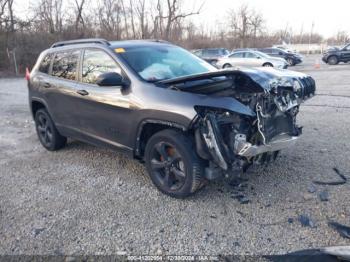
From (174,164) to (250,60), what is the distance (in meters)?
20.0

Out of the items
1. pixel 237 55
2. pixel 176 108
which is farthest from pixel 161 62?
pixel 237 55

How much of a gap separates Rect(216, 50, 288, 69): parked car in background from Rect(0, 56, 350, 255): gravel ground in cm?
1719

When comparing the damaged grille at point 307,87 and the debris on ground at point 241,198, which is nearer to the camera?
the debris on ground at point 241,198

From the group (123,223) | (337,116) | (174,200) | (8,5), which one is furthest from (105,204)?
(8,5)

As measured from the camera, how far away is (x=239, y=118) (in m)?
3.29

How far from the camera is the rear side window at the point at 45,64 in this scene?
5.46 meters

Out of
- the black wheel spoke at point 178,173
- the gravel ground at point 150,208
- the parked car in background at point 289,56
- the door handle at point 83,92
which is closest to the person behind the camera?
the gravel ground at point 150,208

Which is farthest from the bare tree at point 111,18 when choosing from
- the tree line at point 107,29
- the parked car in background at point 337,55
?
the parked car in background at point 337,55

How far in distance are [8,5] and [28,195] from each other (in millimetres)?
30741

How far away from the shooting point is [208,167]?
352cm

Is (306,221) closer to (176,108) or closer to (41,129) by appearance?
(176,108)

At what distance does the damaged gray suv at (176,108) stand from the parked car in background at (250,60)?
1812 centimetres

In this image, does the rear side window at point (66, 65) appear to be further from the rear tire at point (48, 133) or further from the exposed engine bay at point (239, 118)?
the exposed engine bay at point (239, 118)

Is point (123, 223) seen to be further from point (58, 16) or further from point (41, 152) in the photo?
point (58, 16)
